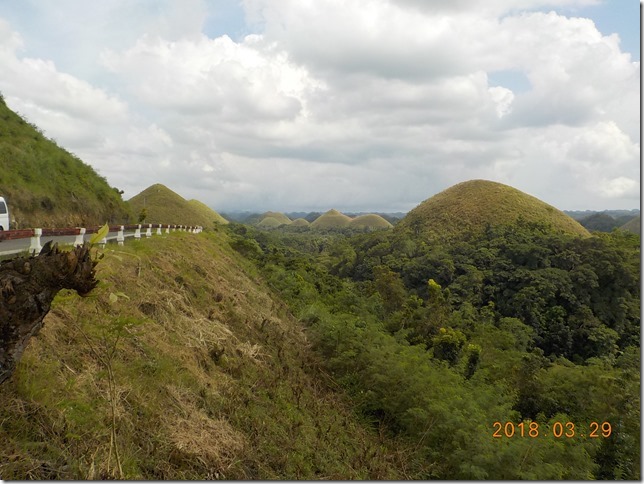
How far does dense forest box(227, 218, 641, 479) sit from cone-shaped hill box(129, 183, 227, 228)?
53.2 metres

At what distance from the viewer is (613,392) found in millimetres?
16859

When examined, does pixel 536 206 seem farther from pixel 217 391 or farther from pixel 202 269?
A: pixel 217 391

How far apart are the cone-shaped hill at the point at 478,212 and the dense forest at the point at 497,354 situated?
17.0 meters

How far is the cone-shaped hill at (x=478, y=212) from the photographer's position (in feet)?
284

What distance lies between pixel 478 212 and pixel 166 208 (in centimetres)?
7931

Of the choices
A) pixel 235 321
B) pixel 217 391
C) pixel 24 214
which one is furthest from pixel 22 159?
pixel 217 391

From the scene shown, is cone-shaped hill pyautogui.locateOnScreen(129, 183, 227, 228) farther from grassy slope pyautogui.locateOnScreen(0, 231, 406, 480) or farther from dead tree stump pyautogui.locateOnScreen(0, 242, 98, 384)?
dead tree stump pyautogui.locateOnScreen(0, 242, 98, 384)

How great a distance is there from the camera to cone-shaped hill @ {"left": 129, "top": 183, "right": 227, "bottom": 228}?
98.3 m

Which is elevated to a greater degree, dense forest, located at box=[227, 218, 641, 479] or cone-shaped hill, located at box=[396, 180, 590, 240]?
cone-shaped hill, located at box=[396, 180, 590, 240]

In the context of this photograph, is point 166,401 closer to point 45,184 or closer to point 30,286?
point 30,286
